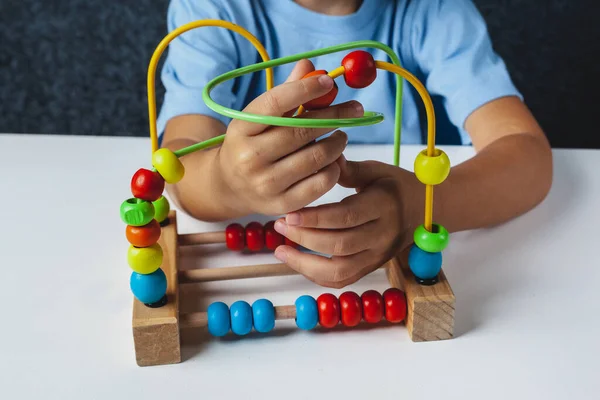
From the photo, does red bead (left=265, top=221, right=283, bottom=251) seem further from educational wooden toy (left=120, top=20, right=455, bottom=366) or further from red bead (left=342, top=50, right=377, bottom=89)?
red bead (left=342, top=50, right=377, bottom=89)

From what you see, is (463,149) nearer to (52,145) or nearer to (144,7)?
(52,145)

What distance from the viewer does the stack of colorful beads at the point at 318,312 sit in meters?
0.52

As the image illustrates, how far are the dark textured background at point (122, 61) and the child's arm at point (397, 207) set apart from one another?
73 centimetres

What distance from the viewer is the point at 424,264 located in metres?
0.54

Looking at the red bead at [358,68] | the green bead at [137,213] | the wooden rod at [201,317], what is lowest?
the wooden rod at [201,317]

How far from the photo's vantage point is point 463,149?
0.81 metres

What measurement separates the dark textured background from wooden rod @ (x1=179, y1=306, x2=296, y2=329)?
958 mm

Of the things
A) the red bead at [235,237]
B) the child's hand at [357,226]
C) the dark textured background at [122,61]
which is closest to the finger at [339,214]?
the child's hand at [357,226]

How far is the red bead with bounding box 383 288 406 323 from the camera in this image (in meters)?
0.54

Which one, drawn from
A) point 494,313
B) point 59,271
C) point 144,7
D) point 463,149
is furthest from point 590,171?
point 144,7

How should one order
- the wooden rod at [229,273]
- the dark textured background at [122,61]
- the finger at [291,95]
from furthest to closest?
the dark textured background at [122,61] → the wooden rod at [229,273] → the finger at [291,95]

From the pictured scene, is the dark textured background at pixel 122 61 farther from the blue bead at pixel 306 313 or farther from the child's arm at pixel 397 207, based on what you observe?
the blue bead at pixel 306 313

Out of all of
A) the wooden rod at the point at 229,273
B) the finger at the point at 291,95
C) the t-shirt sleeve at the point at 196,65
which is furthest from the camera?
the t-shirt sleeve at the point at 196,65

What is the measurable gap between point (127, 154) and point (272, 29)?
21 cm
